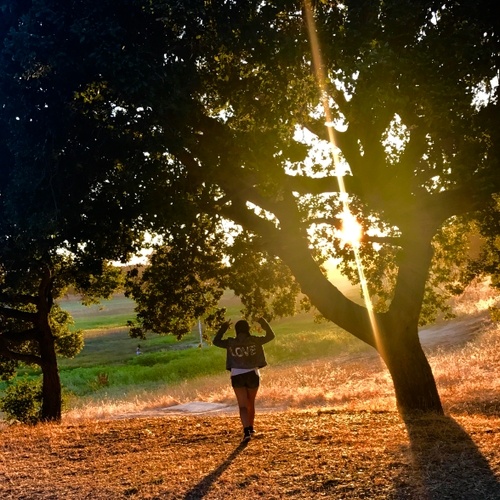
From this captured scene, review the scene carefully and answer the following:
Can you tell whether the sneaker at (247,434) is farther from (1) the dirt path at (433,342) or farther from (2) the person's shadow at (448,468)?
(1) the dirt path at (433,342)

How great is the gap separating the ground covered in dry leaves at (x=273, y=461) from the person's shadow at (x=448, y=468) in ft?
0.04

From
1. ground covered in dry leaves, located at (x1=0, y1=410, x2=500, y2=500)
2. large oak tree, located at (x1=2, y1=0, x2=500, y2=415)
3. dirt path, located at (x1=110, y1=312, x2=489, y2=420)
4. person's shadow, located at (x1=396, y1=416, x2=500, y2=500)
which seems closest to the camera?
person's shadow, located at (x1=396, y1=416, x2=500, y2=500)

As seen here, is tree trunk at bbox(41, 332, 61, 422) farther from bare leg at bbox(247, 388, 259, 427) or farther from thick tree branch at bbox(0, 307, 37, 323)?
bare leg at bbox(247, 388, 259, 427)

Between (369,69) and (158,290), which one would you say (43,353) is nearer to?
(158,290)

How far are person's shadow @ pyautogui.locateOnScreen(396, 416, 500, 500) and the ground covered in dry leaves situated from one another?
1 cm

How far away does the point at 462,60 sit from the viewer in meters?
9.80

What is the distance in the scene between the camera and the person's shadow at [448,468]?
6664 millimetres

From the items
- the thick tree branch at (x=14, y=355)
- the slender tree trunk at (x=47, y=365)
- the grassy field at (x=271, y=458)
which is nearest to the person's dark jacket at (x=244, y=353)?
the grassy field at (x=271, y=458)

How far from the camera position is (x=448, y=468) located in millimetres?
7645

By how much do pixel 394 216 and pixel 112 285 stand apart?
1329 cm

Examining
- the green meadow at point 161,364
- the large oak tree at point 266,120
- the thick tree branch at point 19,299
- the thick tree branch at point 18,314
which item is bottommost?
the green meadow at point 161,364

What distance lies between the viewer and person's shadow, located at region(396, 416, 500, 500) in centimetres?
666

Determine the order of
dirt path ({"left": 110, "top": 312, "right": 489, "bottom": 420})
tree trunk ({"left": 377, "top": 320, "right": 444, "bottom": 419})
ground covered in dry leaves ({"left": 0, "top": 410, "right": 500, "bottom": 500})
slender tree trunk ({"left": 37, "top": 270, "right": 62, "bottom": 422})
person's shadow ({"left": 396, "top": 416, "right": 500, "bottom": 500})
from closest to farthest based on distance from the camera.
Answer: person's shadow ({"left": 396, "top": 416, "right": 500, "bottom": 500})
ground covered in dry leaves ({"left": 0, "top": 410, "right": 500, "bottom": 500})
tree trunk ({"left": 377, "top": 320, "right": 444, "bottom": 419})
slender tree trunk ({"left": 37, "top": 270, "right": 62, "bottom": 422})
dirt path ({"left": 110, "top": 312, "right": 489, "bottom": 420})

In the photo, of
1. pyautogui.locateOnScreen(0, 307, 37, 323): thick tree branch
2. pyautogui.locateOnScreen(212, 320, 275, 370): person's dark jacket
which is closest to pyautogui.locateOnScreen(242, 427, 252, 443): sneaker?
pyautogui.locateOnScreen(212, 320, 275, 370): person's dark jacket
